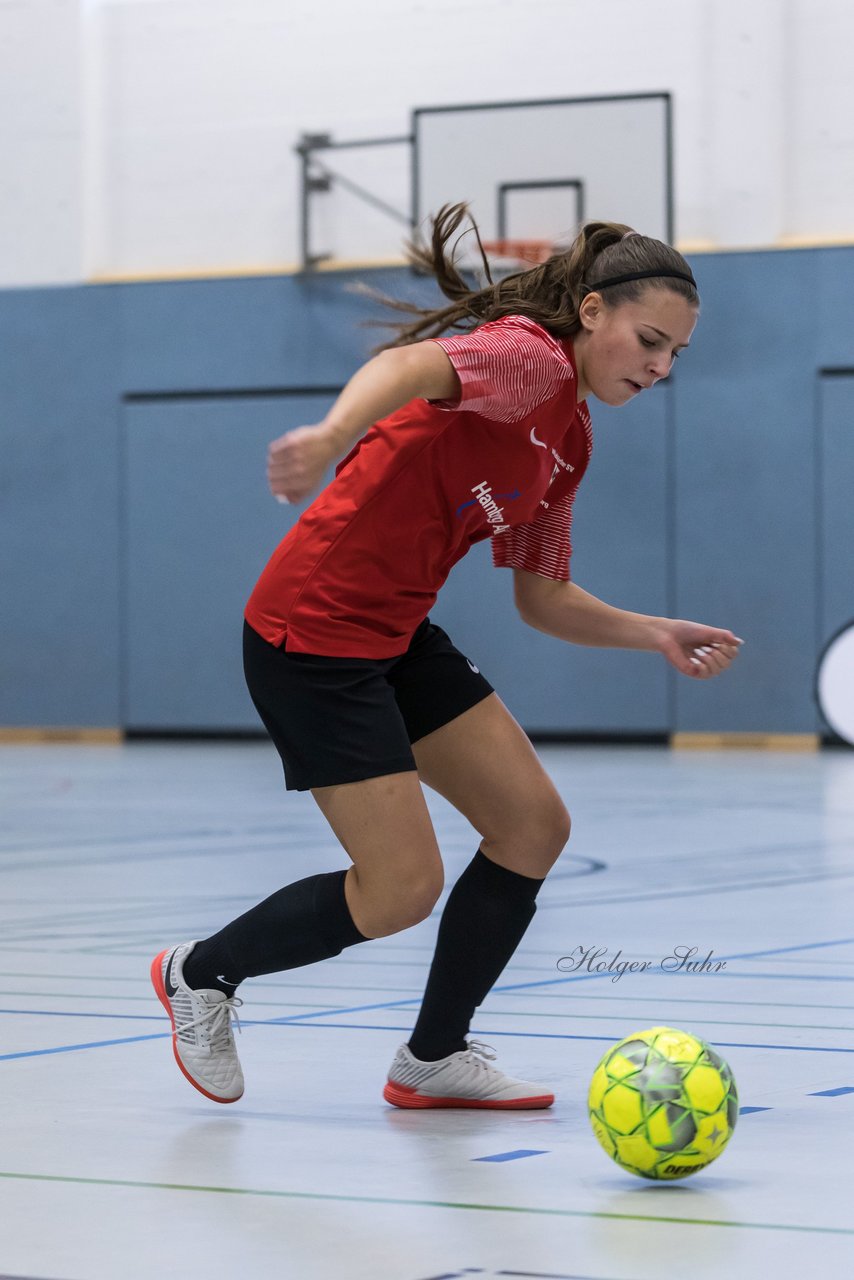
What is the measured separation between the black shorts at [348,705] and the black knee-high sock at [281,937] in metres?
0.18

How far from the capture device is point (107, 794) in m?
9.90

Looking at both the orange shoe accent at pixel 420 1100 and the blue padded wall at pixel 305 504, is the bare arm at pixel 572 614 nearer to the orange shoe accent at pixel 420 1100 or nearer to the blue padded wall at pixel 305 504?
the orange shoe accent at pixel 420 1100

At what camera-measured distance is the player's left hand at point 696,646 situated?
10.1 feet

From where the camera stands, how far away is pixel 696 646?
10.3 feet

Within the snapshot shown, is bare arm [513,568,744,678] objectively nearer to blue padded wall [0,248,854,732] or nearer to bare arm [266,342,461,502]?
bare arm [266,342,461,502]

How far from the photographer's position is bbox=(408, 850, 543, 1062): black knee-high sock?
10.2 feet

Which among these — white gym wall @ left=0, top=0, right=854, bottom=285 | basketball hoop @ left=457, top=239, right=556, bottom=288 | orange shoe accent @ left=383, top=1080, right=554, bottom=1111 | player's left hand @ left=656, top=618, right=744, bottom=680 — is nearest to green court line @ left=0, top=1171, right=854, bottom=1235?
orange shoe accent @ left=383, top=1080, right=554, bottom=1111

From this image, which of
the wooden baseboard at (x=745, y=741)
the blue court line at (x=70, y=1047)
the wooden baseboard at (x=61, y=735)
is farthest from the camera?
the wooden baseboard at (x=61, y=735)

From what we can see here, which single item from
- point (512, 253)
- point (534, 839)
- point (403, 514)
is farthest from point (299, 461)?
point (512, 253)

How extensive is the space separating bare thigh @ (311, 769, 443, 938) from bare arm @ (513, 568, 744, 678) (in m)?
0.45

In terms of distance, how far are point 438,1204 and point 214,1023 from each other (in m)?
0.74

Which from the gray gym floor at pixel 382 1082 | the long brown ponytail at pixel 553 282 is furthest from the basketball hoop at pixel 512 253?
→ the long brown ponytail at pixel 553 282

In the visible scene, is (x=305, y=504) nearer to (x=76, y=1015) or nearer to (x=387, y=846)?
(x=76, y=1015)

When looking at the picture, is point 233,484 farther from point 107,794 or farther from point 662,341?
point 662,341
